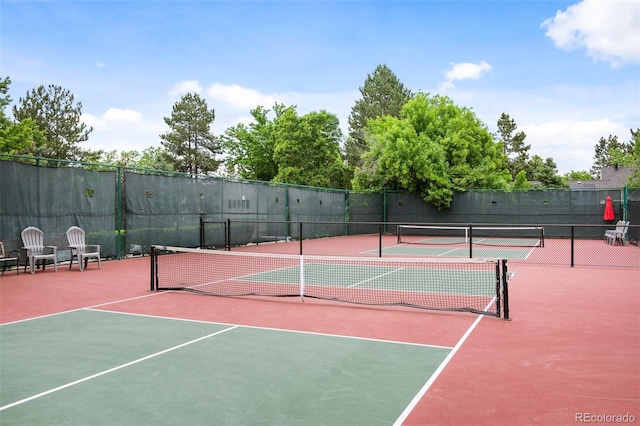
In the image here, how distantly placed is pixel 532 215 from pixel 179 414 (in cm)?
2251

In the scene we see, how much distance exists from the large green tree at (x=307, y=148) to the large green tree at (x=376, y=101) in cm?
1075

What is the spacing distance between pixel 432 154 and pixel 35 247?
2011cm

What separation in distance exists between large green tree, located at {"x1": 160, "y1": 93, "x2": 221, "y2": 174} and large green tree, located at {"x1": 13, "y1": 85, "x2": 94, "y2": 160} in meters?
10.5

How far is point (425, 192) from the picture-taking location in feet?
85.5

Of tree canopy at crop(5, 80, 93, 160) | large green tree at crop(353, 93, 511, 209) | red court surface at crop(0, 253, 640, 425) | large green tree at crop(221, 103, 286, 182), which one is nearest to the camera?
red court surface at crop(0, 253, 640, 425)

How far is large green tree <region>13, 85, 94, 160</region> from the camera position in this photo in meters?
38.8

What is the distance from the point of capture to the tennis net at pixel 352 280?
7.25m

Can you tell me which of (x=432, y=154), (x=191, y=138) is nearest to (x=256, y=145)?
(x=191, y=138)

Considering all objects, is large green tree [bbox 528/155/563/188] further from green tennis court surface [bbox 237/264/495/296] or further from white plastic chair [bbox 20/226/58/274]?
white plastic chair [bbox 20/226/58/274]

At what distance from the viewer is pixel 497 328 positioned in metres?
5.73

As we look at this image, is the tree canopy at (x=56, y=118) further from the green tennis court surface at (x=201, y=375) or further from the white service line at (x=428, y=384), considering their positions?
the white service line at (x=428, y=384)

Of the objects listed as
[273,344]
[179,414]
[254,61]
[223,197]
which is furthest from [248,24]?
[179,414]

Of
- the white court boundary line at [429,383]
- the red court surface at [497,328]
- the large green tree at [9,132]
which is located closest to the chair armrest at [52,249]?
the red court surface at [497,328]

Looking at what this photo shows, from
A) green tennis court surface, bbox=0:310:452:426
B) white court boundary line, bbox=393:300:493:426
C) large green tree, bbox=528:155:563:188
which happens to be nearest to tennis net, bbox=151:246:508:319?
white court boundary line, bbox=393:300:493:426
